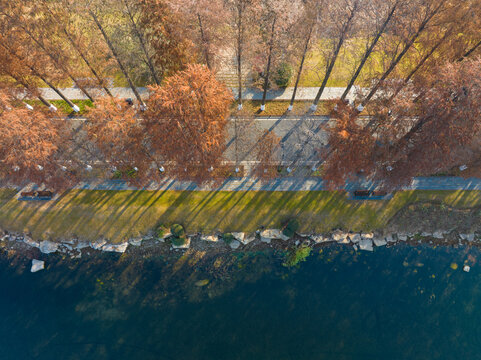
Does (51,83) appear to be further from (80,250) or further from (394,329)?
(394,329)

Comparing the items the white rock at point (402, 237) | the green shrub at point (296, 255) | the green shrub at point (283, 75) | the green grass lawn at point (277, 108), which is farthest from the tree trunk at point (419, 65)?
the green shrub at point (296, 255)

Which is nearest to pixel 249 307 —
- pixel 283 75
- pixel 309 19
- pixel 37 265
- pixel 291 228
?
pixel 291 228

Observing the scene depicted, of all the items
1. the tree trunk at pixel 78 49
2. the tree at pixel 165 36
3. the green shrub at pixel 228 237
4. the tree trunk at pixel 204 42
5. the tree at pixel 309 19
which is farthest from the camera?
the green shrub at pixel 228 237

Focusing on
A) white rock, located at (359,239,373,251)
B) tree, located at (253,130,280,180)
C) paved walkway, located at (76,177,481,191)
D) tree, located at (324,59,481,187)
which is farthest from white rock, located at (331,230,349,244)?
tree, located at (253,130,280,180)

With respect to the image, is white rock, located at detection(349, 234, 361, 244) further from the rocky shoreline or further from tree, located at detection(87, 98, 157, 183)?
tree, located at detection(87, 98, 157, 183)

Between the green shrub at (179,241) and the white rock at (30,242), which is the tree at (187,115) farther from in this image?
the white rock at (30,242)

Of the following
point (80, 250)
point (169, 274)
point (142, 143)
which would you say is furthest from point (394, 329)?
point (80, 250)

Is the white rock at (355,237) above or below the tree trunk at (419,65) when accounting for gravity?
below
